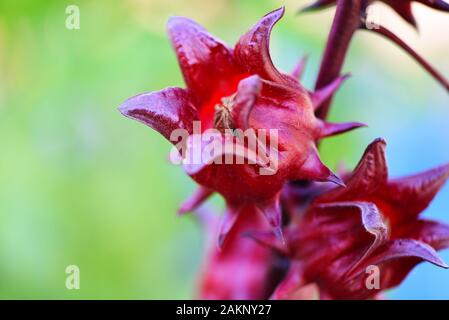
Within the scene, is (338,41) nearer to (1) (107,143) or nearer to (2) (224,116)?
(2) (224,116)

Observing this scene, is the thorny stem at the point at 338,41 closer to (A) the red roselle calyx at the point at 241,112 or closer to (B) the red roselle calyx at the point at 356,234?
(A) the red roselle calyx at the point at 241,112

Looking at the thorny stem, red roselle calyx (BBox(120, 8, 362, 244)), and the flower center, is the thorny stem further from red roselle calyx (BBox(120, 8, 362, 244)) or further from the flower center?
the flower center

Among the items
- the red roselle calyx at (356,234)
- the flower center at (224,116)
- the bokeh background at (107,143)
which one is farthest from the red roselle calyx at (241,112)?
the bokeh background at (107,143)

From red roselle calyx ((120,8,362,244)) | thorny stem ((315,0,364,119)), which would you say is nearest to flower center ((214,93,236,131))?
red roselle calyx ((120,8,362,244))

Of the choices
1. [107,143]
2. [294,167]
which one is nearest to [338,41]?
[294,167]

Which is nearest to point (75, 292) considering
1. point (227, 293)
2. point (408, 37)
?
point (227, 293)

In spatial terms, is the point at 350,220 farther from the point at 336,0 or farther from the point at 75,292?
the point at 75,292
